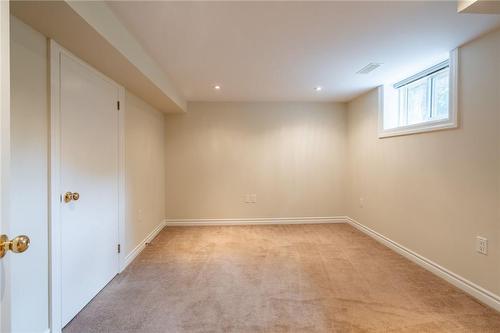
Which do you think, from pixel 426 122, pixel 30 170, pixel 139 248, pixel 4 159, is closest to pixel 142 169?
pixel 139 248

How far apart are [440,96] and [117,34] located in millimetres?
3150

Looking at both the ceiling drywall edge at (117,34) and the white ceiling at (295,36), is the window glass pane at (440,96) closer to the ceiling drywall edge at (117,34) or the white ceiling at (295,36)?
the white ceiling at (295,36)

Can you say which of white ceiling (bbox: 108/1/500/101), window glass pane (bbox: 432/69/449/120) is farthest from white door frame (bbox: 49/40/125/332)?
window glass pane (bbox: 432/69/449/120)

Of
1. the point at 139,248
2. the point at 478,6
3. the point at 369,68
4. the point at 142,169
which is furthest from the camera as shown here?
the point at 142,169

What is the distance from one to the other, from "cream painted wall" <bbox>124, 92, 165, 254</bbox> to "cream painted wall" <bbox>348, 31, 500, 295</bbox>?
3.28 metres

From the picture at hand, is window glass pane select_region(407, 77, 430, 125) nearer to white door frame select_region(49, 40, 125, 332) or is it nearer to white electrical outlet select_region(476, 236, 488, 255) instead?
white electrical outlet select_region(476, 236, 488, 255)

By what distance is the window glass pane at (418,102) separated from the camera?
3.10 m

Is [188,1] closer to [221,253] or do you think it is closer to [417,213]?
[221,253]

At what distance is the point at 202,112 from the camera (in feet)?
15.4

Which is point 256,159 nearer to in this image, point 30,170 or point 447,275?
point 447,275

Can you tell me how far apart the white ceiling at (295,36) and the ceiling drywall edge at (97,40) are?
135 millimetres

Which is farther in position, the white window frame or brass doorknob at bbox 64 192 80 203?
the white window frame

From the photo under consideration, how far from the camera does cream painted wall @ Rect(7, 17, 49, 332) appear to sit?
146 cm

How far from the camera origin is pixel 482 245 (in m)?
2.21
